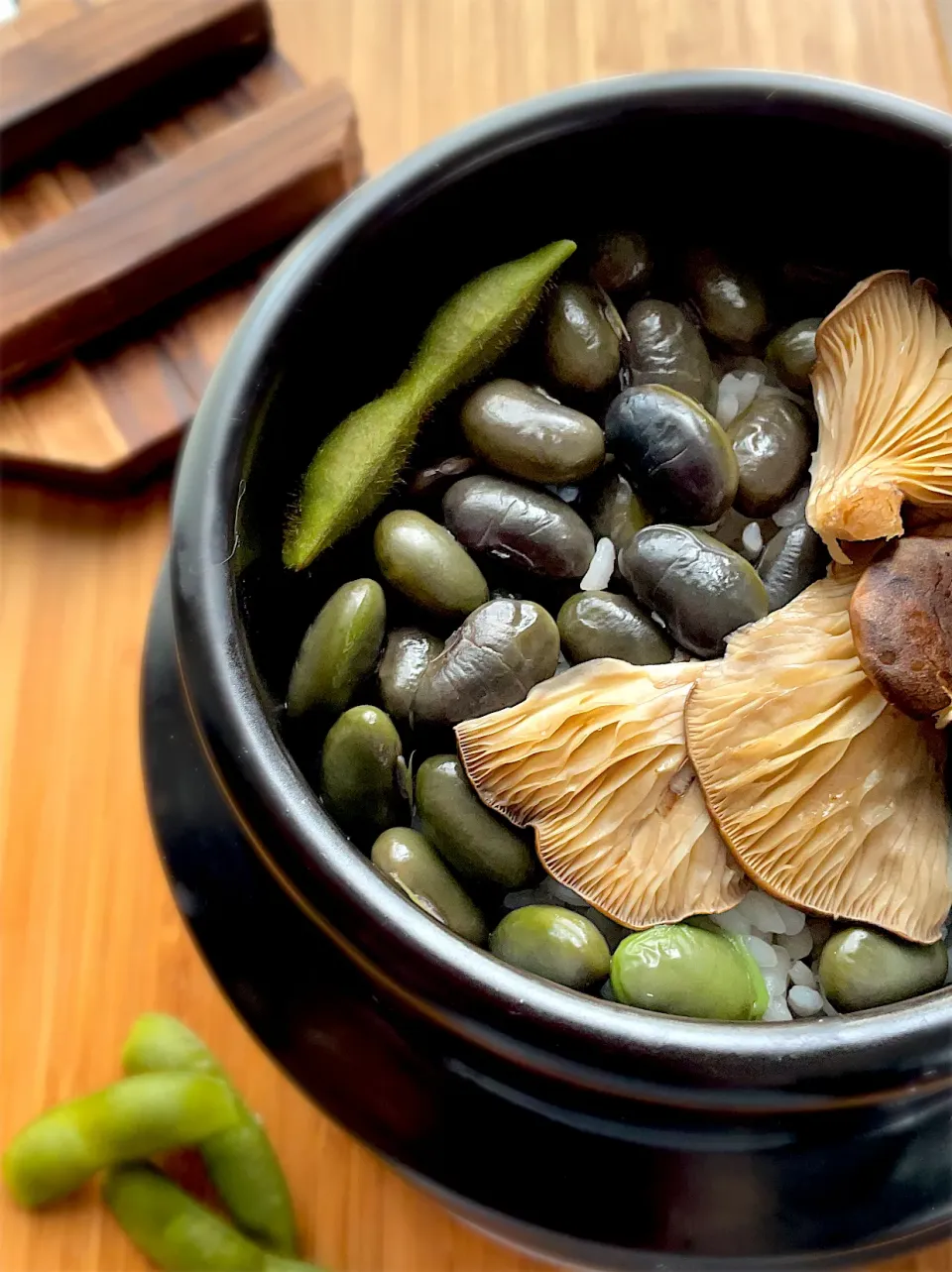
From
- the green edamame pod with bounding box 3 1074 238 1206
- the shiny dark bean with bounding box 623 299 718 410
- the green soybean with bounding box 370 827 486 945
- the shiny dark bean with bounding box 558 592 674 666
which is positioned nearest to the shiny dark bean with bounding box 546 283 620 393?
the shiny dark bean with bounding box 623 299 718 410

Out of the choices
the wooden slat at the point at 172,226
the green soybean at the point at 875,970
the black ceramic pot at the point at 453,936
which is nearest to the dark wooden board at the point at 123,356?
the wooden slat at the point at 172,226

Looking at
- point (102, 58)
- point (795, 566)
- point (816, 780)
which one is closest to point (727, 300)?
point (795, 566)

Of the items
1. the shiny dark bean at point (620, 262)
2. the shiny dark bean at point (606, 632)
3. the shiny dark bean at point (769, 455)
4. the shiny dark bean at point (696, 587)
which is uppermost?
the shiny dark bean at point (620, 262)

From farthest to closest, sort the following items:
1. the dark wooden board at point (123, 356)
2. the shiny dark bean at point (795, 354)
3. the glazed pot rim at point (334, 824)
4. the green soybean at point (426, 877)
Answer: the dark wooden board at point (123, 356)
the shiny dark bean at point (795, 354)
the green soybean at point (426, 877)
the glazed pot rim at point (334, 824)

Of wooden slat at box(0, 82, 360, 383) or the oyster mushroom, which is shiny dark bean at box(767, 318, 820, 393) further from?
wooden slat at box(0, 82, 360, 383)

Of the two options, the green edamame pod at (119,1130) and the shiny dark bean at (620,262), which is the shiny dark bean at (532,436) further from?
the green edamame pod at (119,1130)

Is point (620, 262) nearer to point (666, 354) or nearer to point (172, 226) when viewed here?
point (666, 354)

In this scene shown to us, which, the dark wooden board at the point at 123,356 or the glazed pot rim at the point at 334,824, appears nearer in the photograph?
the glazed pot rim at the point at 334,824
